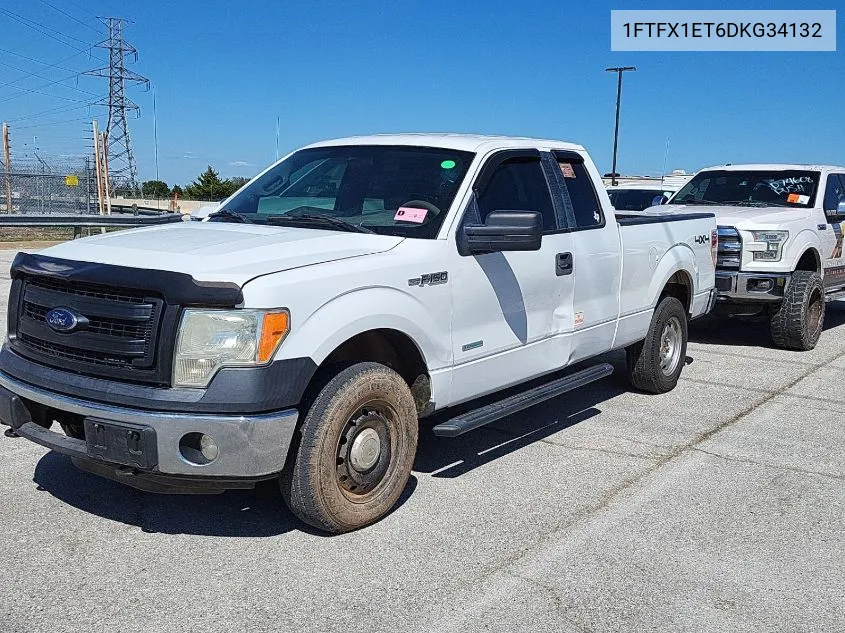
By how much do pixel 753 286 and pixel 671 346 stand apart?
241 centimetres

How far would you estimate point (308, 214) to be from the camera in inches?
202

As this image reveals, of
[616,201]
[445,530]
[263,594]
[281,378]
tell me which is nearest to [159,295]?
[281,378]

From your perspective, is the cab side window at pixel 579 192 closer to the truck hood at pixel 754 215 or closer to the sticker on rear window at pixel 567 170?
the sticker on rear window at pixel 567 170

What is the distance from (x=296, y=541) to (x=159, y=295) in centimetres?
133

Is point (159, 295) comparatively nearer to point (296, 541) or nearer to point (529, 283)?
point (296, 541)

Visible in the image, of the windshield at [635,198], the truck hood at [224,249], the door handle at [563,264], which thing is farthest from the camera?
the windshield at [635,198]

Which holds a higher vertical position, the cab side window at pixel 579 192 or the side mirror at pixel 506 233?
the cab side window at pixel 579 192

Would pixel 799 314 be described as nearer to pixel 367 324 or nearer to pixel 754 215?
pixel 754 215

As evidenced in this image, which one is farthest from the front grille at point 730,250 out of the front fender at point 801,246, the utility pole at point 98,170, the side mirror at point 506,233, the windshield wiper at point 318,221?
the utility pole at point 98,170

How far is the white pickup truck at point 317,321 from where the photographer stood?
383 centimetres

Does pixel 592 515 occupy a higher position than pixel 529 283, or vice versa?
pixel 529 283

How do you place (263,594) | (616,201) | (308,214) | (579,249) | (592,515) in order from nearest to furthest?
(263,594)
(592,515)
(308,214)
(579,249)
(616,201)

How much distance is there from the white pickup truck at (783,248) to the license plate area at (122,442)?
23.5 ft

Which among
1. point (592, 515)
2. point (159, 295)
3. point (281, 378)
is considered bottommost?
point (592, 515)
